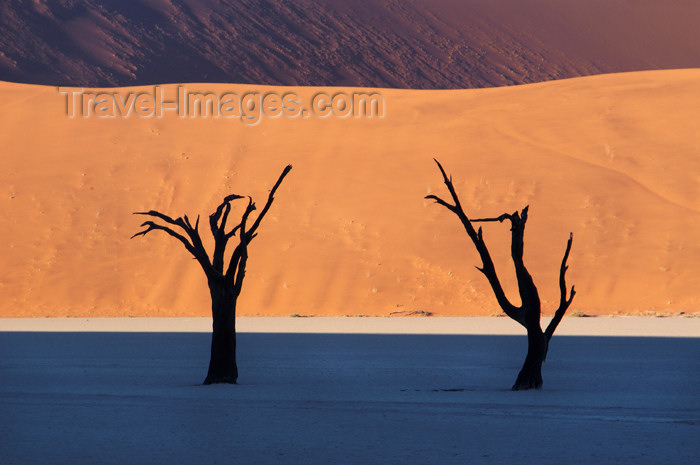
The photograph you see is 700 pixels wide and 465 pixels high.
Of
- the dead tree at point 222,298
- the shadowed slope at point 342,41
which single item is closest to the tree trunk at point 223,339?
the dead tree at point 222,298

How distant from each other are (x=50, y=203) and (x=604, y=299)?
18929 millimetres

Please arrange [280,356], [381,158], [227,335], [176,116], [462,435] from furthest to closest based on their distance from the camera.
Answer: [176,116] → [381,158] → [280,356] → [227,335] → [462,435]

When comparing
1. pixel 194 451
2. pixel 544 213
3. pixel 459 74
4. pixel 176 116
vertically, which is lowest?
pixel 194 451

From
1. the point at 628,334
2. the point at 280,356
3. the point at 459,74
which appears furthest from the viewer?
the point at 459,74

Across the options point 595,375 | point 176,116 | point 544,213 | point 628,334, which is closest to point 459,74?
point 176,116

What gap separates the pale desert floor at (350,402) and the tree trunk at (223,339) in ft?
0.86

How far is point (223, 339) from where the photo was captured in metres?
12.4

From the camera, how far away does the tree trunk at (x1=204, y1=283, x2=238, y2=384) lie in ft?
39.9

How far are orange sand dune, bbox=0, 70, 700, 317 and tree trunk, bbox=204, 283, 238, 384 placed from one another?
1652cm

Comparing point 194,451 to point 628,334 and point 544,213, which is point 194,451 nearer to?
point 628,334

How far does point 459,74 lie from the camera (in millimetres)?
118312

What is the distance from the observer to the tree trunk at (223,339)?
12.2 metres

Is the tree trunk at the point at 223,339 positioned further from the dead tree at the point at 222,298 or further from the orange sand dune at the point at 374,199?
the orange sand dune at the point at 374,199

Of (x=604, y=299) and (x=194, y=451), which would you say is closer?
(x=194, y=451)
